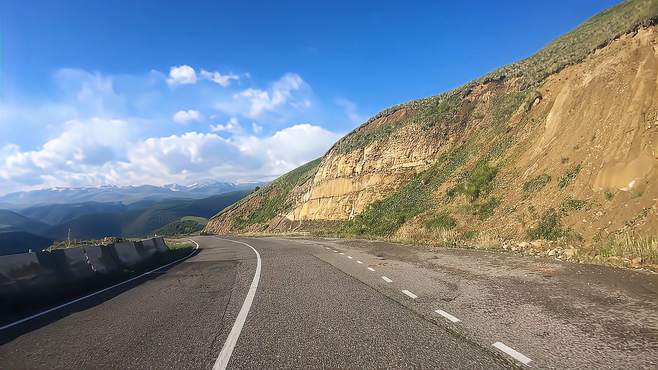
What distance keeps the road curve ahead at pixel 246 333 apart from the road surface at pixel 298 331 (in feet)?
0.06

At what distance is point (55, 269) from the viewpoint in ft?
36.9

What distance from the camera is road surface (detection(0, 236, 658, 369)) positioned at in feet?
15.7

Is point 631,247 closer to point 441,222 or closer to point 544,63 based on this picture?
point 441,222

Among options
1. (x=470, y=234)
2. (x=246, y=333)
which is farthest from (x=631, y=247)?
(x=246, y=333)

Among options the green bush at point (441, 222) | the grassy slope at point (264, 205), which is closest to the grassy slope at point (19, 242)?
the grassy slope at point (264, 205)

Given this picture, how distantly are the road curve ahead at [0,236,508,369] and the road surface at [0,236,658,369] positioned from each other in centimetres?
2

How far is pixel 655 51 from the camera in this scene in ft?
52.1

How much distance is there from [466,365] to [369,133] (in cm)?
4791

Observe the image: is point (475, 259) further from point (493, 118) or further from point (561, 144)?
point (493, 118)

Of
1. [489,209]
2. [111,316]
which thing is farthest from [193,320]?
[489,209]

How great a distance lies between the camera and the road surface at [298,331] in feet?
15.7

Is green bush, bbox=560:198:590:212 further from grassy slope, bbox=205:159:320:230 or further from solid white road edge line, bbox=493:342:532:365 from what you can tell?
grassy slope, bbox=205:159:320:230

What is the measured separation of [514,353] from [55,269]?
11.3 metres

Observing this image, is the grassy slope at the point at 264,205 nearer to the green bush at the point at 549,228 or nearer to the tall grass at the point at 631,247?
the green bush at the point at 549,228
